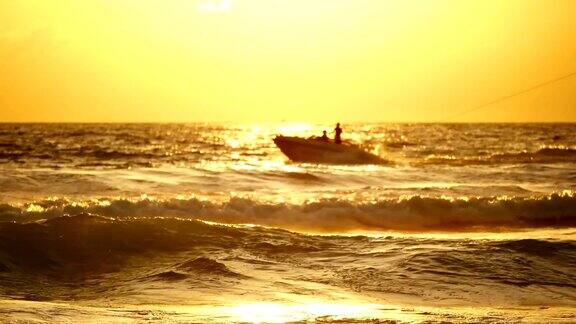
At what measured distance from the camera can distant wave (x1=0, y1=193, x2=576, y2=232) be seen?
725 inches

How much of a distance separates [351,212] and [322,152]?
720 inches

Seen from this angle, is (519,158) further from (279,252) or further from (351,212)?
(279,252)

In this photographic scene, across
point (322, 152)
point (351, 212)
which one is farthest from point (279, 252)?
point (322, 152)

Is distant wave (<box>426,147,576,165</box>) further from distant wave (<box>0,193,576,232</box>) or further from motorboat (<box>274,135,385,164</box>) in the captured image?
distant wave (<box>0,193,576,232</box>)

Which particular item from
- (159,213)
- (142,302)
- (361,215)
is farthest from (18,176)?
(142,302)

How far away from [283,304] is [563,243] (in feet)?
21.2

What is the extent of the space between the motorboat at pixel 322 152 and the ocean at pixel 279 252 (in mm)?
11485

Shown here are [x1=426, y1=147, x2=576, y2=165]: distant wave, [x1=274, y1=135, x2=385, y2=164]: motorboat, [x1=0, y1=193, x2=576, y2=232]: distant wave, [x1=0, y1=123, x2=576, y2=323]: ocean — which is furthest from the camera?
[x1=426, y1=147, x2=576, y2=165]: distant wave

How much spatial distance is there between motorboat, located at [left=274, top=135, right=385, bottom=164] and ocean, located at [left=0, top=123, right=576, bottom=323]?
11.5 m

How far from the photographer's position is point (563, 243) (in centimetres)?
1314

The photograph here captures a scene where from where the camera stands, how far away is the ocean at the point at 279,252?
8.64 metres

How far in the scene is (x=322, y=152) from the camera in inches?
1486

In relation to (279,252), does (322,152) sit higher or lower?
higher

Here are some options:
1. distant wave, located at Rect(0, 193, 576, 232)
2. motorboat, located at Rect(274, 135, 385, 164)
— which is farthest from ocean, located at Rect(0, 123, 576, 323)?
motorboat, located at Rect(274, 135, 385, 164)
